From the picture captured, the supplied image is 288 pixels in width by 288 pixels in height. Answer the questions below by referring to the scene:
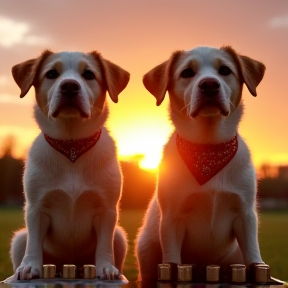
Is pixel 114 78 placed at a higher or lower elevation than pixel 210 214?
higher

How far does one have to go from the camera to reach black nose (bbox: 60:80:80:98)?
2.43m

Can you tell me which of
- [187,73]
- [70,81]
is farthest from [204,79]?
[70,81]

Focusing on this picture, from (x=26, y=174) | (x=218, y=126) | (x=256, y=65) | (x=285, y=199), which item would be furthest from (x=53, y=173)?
(x=285, y=199)

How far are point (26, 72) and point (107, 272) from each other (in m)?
0.93

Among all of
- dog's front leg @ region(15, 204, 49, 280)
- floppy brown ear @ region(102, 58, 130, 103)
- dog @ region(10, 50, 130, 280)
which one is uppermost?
floppy brown ear @ region(102, 58, 130, 103)

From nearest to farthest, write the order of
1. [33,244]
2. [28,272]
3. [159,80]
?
[28,272] < [33,244] < [159,80]

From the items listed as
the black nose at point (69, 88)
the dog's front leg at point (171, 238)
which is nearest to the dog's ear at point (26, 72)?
the black nose at point (69, 88)

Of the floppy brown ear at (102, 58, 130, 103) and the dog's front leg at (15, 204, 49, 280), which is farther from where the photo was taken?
the floppy brown ear at (102, 58, 130, 103)

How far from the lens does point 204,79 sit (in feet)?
8.04

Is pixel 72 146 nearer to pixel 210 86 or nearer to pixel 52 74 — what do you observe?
pixel 52 74

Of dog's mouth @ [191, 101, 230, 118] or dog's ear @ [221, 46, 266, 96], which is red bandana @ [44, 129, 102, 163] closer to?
dog's mouth @ [191, 101, 230, 118]

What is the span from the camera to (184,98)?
2562 millimetres

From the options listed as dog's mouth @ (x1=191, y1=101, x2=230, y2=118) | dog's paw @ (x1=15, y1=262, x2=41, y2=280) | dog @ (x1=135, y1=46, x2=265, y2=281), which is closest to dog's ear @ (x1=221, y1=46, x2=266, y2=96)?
dog @ (x1=135, y1=46, x2=265, y2=281)

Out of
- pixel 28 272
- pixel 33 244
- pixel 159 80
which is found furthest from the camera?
pixel 159 80
